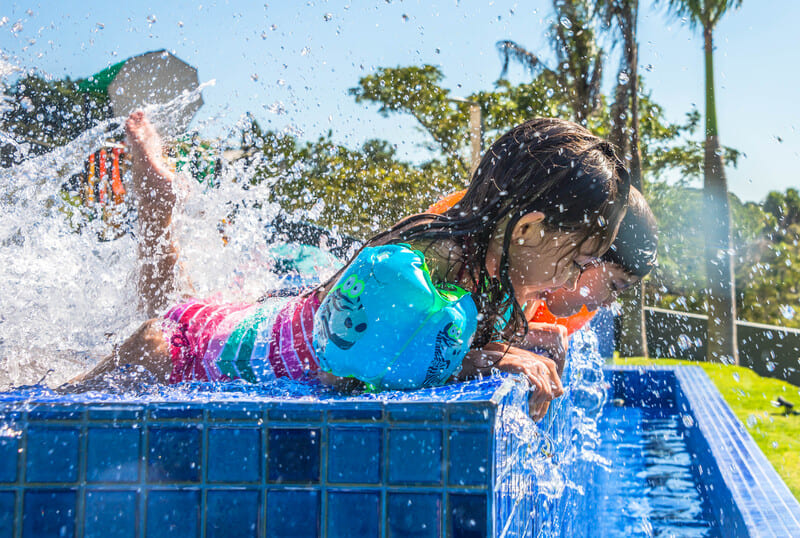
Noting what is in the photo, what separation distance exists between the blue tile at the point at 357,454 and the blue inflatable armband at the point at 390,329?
0.37 meters

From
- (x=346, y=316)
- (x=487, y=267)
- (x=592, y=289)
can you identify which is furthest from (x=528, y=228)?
(x=592, y=289)

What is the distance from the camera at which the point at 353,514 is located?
1.19 metres

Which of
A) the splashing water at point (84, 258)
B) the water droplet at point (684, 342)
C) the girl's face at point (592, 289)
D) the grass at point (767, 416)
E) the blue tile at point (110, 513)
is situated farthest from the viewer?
the water droplet at point (684, 342)

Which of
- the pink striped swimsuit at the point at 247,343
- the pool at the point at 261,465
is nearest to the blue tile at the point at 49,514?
the pool at the point at 261,465

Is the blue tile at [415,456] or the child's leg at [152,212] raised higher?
the child's leg at [152,212]

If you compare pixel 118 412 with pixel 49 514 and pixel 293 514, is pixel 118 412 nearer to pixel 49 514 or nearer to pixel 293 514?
pixel 49 514

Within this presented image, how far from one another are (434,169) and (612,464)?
12697 millimetres

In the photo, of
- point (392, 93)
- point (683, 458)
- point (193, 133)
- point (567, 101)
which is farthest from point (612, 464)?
point (392, 93)

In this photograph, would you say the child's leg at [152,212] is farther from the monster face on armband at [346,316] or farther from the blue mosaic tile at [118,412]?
the blue mosaic tile at [118,412]

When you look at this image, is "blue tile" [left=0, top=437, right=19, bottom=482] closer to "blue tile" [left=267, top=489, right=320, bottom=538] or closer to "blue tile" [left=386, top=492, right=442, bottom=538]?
"blue tile" [left=267, top=489, right=320, bottom=538]

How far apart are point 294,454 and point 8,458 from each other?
491 millimetres

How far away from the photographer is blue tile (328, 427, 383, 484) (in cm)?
118

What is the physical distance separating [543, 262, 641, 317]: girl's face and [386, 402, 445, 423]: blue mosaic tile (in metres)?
2.02

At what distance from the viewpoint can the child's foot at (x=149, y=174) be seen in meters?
2.86
